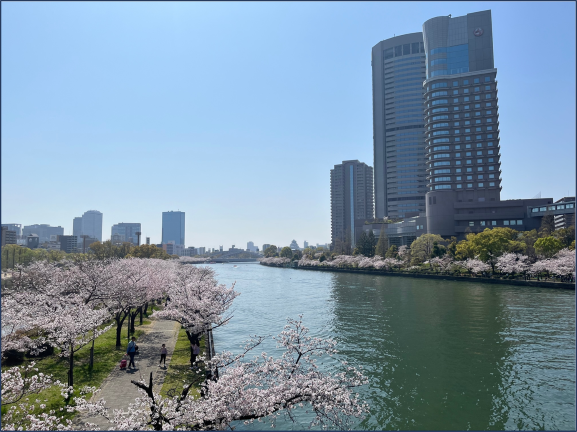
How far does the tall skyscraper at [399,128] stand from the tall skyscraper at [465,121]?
1666 inches

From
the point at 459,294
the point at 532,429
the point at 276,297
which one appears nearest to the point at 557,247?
the point at 459,294

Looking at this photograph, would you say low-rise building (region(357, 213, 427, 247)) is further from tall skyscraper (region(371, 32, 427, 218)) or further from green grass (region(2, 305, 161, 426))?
green grass (region(2, 305, 161, 426))

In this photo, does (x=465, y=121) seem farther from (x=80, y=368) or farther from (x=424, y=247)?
(x=80, y=368)

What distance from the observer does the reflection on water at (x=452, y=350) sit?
57.7 ft

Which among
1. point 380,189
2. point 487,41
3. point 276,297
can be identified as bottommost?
point 276,297

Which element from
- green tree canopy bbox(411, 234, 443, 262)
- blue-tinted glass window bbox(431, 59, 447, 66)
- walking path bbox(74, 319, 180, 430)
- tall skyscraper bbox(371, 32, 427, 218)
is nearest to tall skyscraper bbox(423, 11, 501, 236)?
blue-tinted glass window bbox(431, 59, 447, 66)

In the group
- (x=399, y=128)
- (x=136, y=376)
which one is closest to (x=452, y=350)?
(x=136, y=376)

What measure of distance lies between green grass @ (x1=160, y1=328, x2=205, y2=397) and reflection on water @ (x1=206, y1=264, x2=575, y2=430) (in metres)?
3.82

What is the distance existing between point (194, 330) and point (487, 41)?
14791 centimetres

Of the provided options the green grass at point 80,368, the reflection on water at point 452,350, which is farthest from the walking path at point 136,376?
the reflection on water at point 452,350

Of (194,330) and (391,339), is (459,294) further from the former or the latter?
(194,330)

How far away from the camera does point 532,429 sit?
16.2 metres

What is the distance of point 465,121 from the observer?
121125 millimetres

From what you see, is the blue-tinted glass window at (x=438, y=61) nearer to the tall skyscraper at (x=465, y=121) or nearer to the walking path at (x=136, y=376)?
the tall skyscraper at (x=465, y=121)
